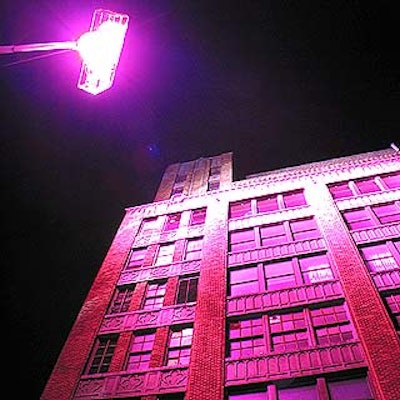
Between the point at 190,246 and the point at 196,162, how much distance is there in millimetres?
16489

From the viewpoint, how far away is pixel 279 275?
69.1 feet

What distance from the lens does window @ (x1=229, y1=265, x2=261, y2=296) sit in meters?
20.6

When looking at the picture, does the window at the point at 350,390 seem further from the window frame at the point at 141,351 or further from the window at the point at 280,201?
the window at the point at 280,201

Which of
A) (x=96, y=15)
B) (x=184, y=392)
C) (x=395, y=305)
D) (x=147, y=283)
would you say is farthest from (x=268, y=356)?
(x=96, y=15)

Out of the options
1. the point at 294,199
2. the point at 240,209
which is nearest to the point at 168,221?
the point at 240,209

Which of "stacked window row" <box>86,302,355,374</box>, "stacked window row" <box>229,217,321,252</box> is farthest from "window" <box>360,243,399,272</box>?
"stacked window row" <box>86,302,355,374</box>

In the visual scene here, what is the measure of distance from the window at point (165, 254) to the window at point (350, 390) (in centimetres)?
1190

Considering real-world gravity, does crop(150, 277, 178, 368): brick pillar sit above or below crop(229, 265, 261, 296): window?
below

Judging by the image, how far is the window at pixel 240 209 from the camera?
2753 cm

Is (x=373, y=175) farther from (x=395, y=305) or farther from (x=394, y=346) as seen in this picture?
(x=394, y=346)

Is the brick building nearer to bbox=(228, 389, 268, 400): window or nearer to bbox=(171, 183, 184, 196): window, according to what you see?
bbox=(228, 389, 268, 400): window

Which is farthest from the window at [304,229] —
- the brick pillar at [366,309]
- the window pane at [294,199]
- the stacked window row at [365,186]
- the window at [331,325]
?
the window at [331,325]

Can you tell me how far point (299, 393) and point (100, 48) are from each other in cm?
1383

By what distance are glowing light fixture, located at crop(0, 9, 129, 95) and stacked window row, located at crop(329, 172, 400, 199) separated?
2241cm
